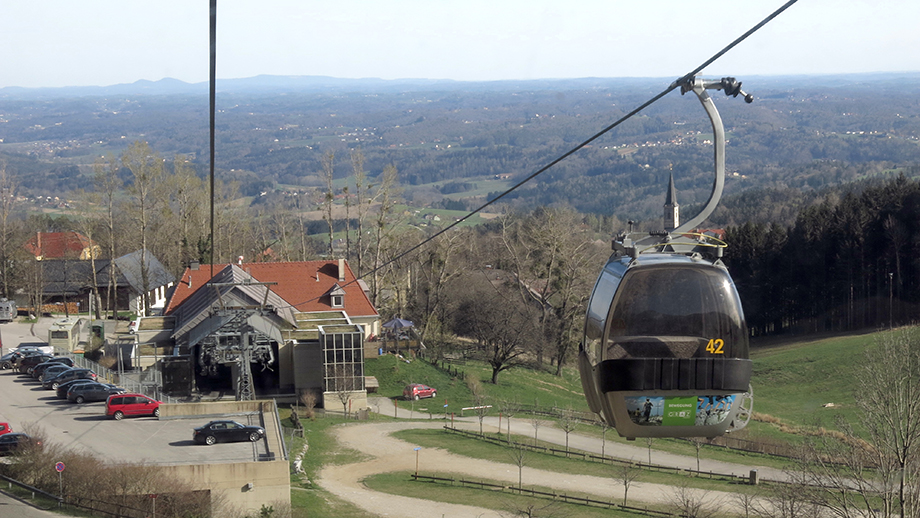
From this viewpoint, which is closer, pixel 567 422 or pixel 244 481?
pixel 244 481

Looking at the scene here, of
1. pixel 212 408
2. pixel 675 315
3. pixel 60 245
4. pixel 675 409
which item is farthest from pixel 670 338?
pixel 60 245

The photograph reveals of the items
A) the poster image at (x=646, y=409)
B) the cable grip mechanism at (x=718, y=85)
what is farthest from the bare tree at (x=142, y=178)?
the cable grip mechanism at (x=718, y=85)

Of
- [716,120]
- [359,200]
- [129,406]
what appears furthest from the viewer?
[359,200]

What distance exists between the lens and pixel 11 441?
28.8 meters

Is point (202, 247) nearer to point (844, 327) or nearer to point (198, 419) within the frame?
point (198, 419)

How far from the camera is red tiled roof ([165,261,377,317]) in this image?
2189 inches

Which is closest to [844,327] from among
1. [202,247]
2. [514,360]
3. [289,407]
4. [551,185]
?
[514,360]

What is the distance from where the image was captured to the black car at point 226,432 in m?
30.9

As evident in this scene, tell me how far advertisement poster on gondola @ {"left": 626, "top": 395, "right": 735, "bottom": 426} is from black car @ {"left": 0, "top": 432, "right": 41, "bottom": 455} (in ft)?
80.3

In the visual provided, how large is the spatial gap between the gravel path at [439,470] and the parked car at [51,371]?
13.4m

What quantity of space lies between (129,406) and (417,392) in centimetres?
1922

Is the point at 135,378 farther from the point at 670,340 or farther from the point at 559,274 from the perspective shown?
the point at 670,340

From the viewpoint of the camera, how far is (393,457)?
37656 millimetres

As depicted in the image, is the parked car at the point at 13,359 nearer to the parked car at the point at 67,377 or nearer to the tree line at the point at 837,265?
the parked car at the point at 67,377
